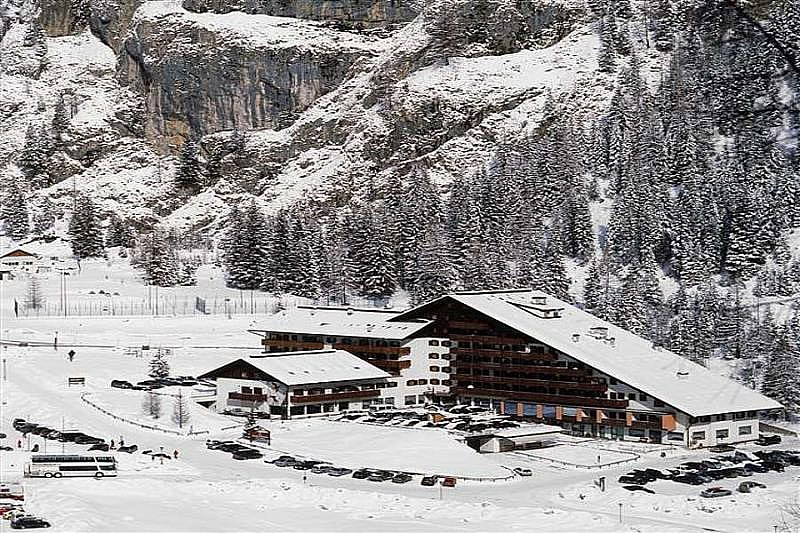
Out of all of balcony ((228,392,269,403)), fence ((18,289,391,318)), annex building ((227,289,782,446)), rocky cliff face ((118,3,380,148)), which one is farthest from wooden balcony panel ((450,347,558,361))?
rocky cliff face ((118,3,380,148))

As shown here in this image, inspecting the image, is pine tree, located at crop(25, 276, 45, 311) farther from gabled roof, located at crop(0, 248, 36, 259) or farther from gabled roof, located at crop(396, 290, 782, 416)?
gabled roof, located at crop(396, 290, 782, 416)

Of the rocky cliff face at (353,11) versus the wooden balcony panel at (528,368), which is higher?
the rocky cliff face at (353,11)

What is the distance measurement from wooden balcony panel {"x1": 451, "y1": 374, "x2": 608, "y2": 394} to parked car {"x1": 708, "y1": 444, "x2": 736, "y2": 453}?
6612 millimetres

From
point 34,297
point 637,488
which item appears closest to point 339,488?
point 637,488

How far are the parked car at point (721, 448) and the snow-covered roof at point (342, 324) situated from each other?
21254 mm

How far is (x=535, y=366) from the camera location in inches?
2835

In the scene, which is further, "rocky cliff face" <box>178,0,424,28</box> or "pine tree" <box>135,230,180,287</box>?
"rocky cliff face" <box>178,0,424,28</box>

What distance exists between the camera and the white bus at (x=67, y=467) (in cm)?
5228

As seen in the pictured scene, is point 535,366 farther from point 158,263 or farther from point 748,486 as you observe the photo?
point 158,263

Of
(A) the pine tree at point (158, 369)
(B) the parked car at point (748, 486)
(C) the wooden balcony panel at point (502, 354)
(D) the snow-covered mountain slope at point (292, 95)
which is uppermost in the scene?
(D) the snow-covered mountain slope at point (292, 95)

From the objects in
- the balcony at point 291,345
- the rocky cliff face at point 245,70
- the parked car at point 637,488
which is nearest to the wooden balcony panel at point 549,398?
the balcony at point 291,345

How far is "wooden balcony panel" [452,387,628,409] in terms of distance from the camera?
6800cm

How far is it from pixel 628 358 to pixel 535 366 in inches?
208

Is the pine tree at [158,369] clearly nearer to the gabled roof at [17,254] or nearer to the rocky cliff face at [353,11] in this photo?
the gabled roof at [17,254]
